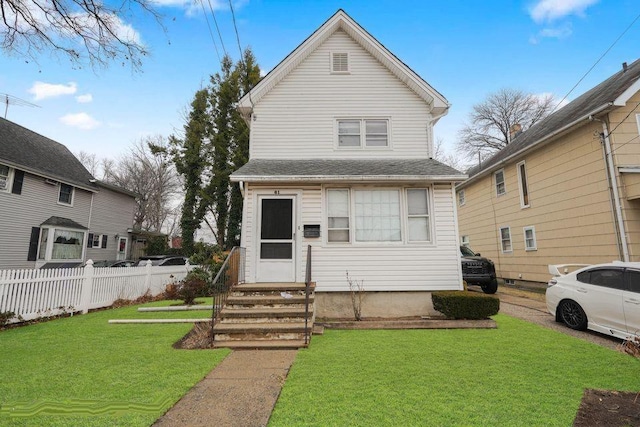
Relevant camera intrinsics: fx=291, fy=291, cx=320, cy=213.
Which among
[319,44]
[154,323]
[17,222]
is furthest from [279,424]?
[17,222]

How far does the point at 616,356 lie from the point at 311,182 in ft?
22.2

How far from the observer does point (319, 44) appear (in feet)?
31.3

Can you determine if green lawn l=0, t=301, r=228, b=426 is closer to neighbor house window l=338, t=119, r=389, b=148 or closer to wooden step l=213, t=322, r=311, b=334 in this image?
wooden step l=213, t=322, r=311, b=334

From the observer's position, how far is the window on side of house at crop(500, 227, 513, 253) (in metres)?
14.4

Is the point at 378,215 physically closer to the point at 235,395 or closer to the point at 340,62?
the point at 340,62

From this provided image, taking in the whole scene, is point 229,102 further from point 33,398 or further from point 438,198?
point 33,398

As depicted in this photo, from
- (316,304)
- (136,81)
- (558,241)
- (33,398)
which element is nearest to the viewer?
(33,398)

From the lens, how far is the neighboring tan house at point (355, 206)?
7.63 m

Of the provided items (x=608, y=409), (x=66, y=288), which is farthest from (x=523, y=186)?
(x=66, y=288)

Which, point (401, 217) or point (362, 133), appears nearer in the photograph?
point (401, 217)

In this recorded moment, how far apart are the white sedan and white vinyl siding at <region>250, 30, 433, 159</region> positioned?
4.89m

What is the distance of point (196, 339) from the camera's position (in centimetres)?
585

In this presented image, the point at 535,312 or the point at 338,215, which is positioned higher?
the point at 338,215

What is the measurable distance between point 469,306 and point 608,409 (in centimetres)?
372
